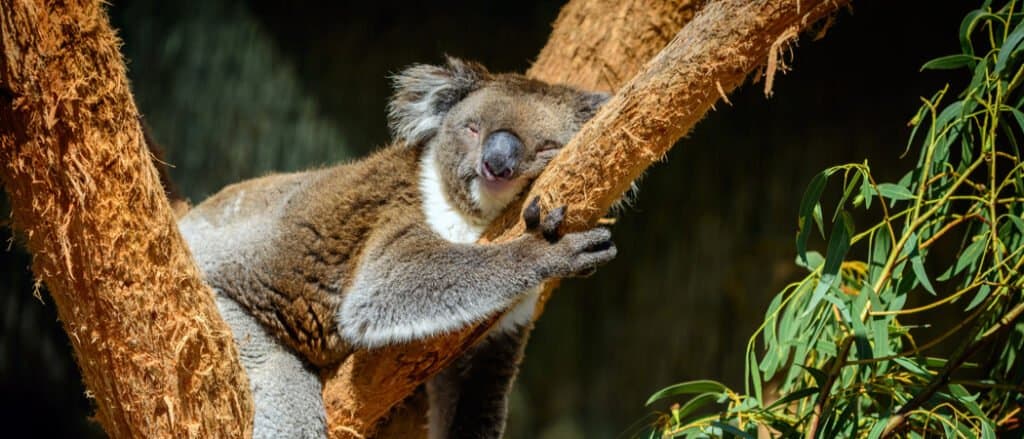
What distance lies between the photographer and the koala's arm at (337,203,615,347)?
191cm

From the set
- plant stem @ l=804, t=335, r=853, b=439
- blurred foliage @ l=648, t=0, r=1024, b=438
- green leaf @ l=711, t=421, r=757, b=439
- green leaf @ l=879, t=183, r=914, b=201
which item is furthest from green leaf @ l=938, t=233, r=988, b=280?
green leaf @ l=711, t=421, r=757, b=439

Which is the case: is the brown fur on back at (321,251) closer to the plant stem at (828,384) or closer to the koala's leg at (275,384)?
the koala's leg at (275,384)

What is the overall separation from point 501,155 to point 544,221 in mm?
334

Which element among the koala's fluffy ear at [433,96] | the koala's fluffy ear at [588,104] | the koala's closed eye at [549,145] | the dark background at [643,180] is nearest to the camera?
the koala's closed eye at [549,145]

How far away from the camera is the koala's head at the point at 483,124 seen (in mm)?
2248

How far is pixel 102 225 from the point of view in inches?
61.5

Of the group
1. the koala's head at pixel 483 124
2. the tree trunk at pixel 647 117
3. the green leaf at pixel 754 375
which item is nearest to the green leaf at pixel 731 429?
the green leaf at pixel 754 375

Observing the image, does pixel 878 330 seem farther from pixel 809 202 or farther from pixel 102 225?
pixel 102 225

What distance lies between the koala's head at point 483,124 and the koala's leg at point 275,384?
601 mm

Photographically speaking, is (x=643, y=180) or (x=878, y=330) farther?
(x=643, y=180)

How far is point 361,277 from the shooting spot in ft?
7.30

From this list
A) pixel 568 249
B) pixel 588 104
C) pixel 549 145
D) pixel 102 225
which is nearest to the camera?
pixel 102 225

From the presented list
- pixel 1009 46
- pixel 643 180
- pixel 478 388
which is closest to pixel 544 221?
pixel 478 388

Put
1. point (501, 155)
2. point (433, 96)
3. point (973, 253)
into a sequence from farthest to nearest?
point (433, 96)
point (501, 155)
point (973, 253)
